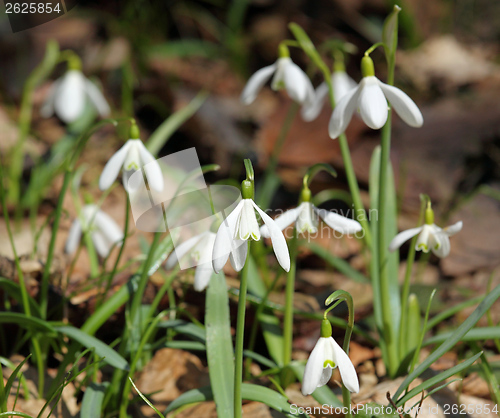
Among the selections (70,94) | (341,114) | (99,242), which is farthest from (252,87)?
(70,94)

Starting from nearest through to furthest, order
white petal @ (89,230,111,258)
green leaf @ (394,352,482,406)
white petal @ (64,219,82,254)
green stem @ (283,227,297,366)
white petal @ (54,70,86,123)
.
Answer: green leaf @ (394,352,482,406)
green stem @ (283,227,297,366)
white petal @ (64,219,82,254)
white petal @ (89,230,111,258)
white petal @ (54,70,86,123)

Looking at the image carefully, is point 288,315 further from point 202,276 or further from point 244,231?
point 244,231

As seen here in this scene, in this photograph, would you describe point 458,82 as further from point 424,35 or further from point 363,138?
point 363,138

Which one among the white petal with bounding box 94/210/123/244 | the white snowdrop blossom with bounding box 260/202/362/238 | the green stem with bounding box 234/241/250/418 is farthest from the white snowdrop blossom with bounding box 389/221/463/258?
the white petal with bounding box 94/210/123/244

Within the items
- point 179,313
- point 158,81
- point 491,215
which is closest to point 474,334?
point 179,313

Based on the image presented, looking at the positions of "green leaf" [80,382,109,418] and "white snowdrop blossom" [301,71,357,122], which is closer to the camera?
"green leaf" [80,382,109,418]

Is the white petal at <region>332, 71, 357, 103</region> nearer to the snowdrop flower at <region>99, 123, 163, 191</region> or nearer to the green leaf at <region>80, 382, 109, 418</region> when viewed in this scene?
the snowdrop flower at <region>99, 123, 163, 191</region>

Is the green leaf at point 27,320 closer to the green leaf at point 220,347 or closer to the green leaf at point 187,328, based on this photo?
the green leaf at point 187,328
